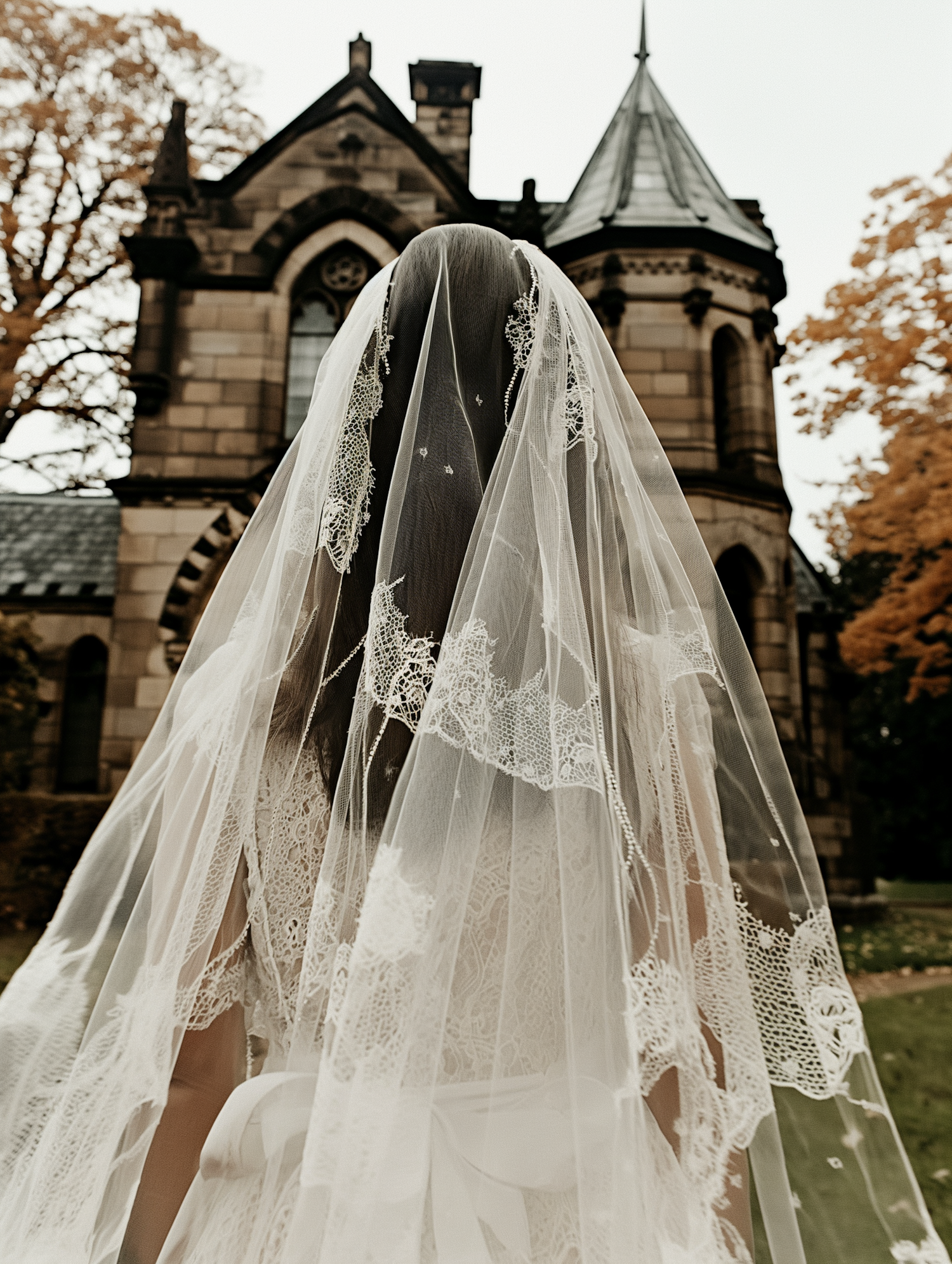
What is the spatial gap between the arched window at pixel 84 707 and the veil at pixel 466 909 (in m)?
12.7

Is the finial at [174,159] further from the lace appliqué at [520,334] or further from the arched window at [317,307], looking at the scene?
the lace appliqué at [520,334]

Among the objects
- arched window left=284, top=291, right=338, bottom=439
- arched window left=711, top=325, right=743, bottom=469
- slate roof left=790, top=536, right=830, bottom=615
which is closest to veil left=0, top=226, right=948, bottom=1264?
arched window left=284, top=291, right=338, bottom=439

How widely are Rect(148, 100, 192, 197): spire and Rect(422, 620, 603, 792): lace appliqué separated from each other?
11450 mm

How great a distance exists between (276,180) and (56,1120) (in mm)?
11723

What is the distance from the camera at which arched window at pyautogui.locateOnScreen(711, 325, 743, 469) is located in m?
11.5

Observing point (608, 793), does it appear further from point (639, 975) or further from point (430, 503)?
point (430, 503)

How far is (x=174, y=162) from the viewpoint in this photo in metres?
10.8

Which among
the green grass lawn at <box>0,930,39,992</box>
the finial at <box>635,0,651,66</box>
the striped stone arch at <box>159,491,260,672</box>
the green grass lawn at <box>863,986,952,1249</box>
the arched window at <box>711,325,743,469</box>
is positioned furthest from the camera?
the finial at <box>635,0,651,66</box>

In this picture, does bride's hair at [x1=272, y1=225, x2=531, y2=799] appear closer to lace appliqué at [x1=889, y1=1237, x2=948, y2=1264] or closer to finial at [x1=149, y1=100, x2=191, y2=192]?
lace appliqué at [x1=889, y1=1237, x2=948, y2=1264]

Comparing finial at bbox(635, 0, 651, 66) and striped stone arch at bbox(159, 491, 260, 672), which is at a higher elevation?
finial at bbox(635, 0, 651, 66)

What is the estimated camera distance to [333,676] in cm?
146

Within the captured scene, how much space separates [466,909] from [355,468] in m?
0.82

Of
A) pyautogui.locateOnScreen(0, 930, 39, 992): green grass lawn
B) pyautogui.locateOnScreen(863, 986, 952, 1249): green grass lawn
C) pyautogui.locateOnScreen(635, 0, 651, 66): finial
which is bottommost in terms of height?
pyautogui.locateOnScreen(863, 986, 952, 1249): green grass lawn

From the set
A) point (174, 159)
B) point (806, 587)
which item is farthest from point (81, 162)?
point (806, 587)
